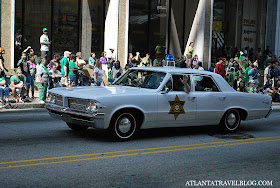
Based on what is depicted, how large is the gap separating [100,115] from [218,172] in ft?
8.75

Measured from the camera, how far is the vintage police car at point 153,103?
8763 millimetres

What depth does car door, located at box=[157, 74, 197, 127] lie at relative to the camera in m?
9.47

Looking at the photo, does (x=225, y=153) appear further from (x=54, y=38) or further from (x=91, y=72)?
(x=54, y=38)

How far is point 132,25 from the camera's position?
87.3ft

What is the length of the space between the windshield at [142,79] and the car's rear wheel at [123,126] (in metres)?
0.98

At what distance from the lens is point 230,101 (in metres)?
10.7

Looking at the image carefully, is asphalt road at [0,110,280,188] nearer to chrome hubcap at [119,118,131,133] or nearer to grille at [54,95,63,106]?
chrome hubcap at [119,118,131,133]

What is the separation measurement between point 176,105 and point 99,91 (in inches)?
68.5

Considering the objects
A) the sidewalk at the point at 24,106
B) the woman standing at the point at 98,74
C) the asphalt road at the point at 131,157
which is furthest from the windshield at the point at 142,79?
the woman standing at the point at 98,74

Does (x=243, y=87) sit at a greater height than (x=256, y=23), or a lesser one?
lesser

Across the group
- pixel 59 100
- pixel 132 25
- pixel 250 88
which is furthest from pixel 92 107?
pixel 132 25

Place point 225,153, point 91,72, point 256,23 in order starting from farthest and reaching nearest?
point 256,23 < point 91,72 < point 225,153

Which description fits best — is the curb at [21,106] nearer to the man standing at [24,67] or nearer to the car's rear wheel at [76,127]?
the man standing at [24,67]

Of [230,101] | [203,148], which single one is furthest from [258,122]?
[203,148]
